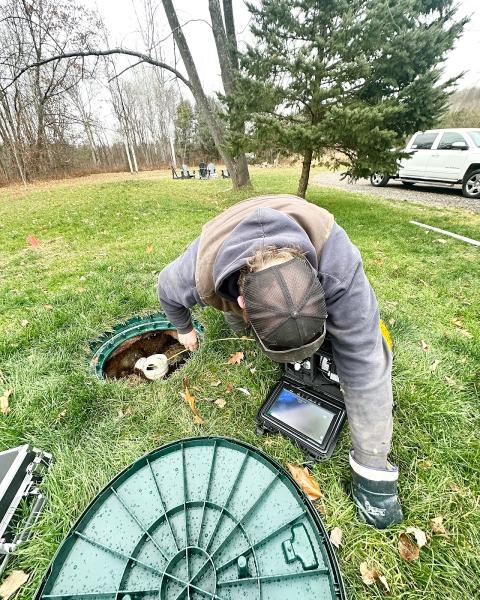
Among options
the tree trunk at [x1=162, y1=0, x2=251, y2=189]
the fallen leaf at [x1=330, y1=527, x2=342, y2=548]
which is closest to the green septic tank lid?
the fallen leaf at [x1=330, y1=527, x2=342, y2=548]

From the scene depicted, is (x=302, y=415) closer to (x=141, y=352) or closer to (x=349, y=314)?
(x=349, y=314)

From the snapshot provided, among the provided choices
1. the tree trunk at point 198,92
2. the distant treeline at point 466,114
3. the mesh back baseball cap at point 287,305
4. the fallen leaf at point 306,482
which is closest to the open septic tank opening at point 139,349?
the fallen leaf at point 306,482

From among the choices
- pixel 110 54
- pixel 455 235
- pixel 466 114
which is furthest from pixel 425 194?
pixel 466 114

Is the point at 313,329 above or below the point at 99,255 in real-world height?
above

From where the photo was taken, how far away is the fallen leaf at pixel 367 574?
1.23m

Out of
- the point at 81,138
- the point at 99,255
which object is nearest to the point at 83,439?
the point at 99,255

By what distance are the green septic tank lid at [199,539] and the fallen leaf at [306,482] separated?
1.03 ft

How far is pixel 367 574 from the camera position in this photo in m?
1.25

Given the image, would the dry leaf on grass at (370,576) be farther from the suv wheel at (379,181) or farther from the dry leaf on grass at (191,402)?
the suv wheel at (379,181)

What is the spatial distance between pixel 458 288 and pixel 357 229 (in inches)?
92.6

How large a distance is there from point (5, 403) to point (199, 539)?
1615 mm

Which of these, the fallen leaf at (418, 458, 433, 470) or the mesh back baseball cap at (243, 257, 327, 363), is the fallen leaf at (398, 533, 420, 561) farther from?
the mesh back baseball cap at (243, 257, 327, 363)

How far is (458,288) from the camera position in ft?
10.7

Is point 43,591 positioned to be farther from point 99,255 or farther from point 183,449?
point 99,255
